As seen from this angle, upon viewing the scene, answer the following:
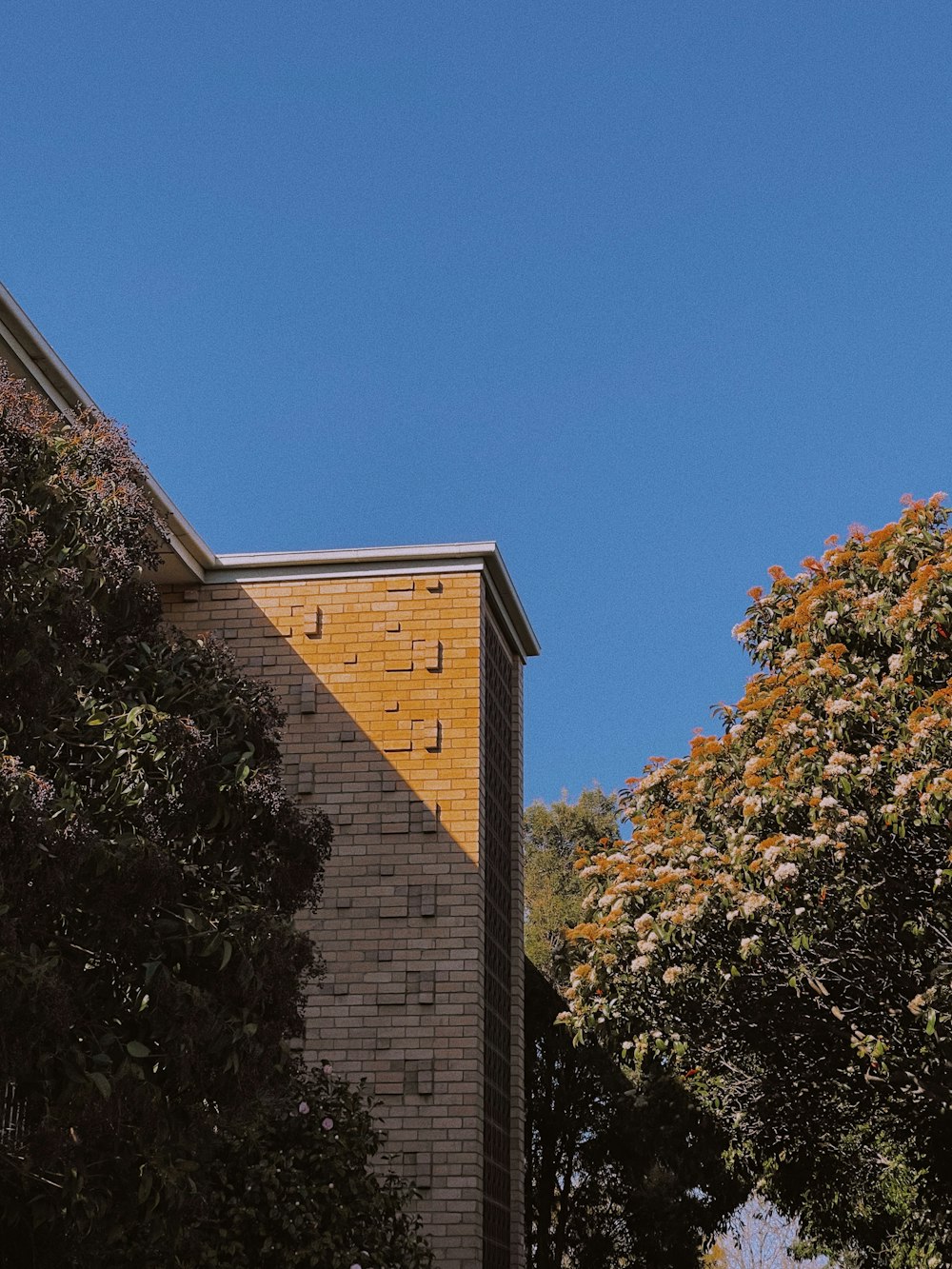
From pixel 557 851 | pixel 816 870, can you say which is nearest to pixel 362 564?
pixel 816 870

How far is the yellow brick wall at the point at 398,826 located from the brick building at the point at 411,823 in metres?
0.01

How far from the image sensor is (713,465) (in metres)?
16.6

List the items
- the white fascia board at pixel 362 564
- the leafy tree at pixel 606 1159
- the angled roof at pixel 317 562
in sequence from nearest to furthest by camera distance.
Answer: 1. the angled roof at pixel 317 562
2. the white fascia board at pixel 362 564
3. the leafy tree at pixel 606 1159

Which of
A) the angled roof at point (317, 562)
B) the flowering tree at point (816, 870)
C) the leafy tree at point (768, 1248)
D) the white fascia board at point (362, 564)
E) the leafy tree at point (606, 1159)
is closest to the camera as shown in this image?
the flowering tree at point (816, 870)

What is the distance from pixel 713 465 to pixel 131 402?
8.53 meters

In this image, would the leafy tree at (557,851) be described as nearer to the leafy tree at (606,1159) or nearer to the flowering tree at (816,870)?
the leafy tree at (606,1159)

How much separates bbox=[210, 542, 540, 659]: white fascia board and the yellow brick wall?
0.08 metres

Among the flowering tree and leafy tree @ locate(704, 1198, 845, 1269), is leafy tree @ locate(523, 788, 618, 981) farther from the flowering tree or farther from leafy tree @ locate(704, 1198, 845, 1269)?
the flowering tree

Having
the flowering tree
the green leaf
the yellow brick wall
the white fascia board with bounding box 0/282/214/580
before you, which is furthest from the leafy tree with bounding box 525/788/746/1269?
the green leaf

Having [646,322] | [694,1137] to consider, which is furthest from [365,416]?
[694,1137]

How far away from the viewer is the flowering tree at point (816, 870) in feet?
34.7

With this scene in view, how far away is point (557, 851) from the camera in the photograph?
32.1 metres

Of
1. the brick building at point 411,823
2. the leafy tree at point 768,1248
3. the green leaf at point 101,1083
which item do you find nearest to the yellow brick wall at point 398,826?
the brick building at point 411,823

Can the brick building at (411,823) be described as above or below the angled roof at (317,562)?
below
